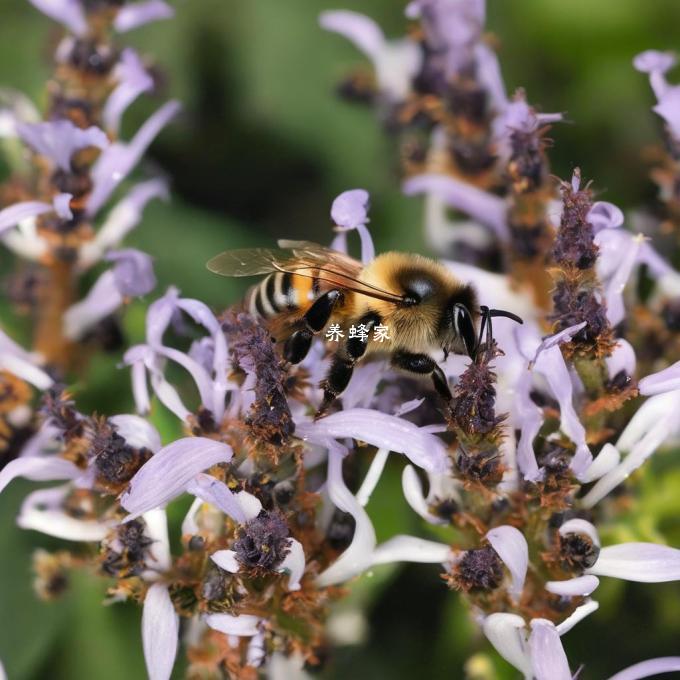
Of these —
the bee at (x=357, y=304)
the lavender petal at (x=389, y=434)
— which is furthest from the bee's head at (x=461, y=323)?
the lavender petal at (x=389, y=434)

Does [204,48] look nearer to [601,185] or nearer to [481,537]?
[601,185]

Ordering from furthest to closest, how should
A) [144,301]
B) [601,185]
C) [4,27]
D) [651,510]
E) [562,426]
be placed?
[4,27]
[601,185]
[144,301]
[651,510]
[562,426]

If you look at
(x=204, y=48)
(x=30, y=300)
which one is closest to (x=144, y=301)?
(x=30, y=300)

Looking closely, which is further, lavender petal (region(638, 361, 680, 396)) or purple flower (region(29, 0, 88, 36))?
purple flower (region(29, 0, 88, 36))

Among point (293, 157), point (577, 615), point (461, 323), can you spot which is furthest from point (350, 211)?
point (293, 157)

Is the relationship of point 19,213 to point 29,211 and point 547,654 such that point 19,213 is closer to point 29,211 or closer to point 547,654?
point 29,211

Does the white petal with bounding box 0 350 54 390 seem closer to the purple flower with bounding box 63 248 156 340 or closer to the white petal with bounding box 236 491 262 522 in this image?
the purple flower with bounding box 63 248 156 340

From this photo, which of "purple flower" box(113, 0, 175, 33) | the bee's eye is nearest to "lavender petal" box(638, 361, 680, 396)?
the bee's eye

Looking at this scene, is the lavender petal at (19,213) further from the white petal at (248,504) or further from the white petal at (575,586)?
the white petal at (575,586)
